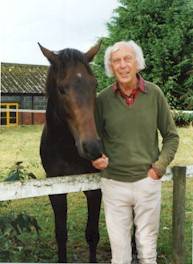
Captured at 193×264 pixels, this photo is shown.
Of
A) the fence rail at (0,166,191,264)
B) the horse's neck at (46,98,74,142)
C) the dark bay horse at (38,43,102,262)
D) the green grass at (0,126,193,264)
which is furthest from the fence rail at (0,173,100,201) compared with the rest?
the green grass at (0,126,193,264)

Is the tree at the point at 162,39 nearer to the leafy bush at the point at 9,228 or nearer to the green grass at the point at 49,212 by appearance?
the green grass at the point at 49,212

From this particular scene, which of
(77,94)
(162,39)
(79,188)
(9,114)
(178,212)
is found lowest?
(178,212)

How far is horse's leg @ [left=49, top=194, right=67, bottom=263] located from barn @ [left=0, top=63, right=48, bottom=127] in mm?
573

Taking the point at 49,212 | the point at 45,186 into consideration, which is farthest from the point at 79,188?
the point at 49,212

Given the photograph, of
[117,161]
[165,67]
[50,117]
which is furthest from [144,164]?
[165,67]

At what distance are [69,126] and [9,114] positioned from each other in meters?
0.94

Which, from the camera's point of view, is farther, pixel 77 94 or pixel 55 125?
pixel 55 125

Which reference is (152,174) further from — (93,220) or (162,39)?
(162,39)

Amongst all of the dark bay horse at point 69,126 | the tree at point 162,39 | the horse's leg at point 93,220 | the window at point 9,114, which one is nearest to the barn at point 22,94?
the window at point 9,114

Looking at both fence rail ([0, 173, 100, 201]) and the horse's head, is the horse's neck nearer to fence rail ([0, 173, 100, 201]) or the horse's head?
the horse's head

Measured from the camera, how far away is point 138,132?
2.29 metres

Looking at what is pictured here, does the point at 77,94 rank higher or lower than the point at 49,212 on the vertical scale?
higher

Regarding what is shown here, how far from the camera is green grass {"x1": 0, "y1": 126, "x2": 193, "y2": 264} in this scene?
3.29 meters

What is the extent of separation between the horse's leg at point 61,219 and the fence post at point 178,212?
2.26 ft
